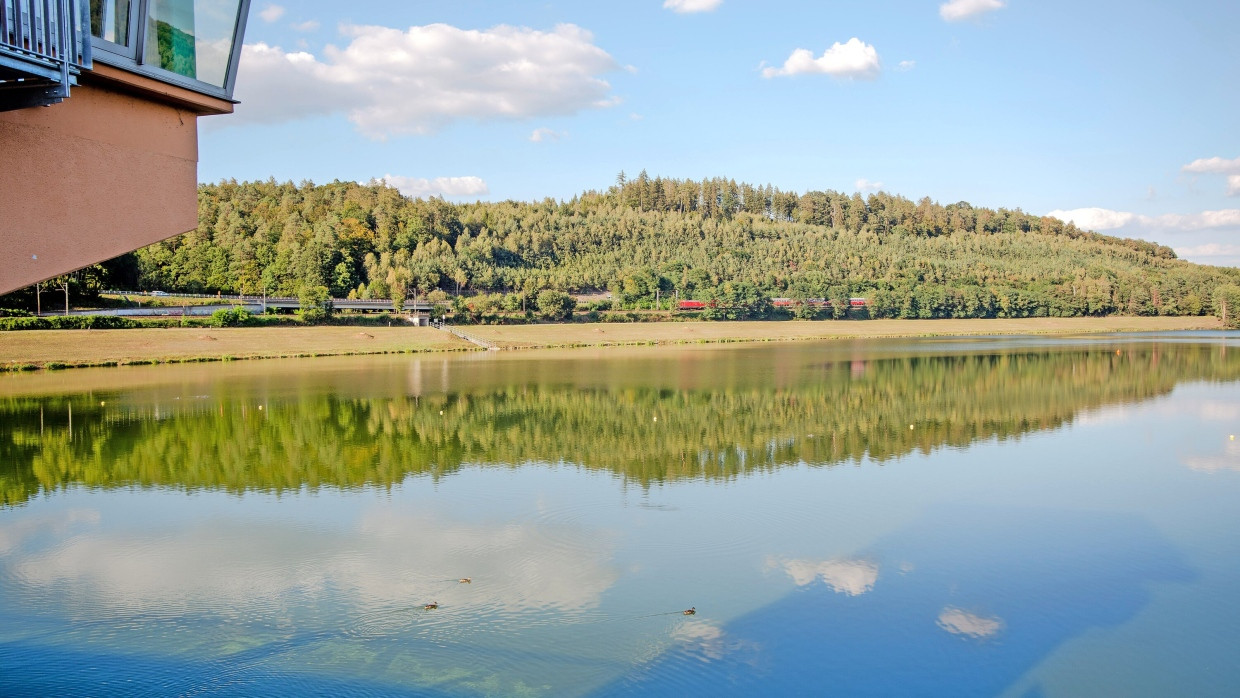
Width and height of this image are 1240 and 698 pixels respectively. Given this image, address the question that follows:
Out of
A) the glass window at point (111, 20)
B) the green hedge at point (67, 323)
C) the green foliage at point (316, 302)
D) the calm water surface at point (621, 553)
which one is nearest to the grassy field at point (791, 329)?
the green foliage at point (316, 302)

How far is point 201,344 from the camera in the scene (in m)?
51.0

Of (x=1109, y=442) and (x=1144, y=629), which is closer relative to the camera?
(x=1144, y=629)

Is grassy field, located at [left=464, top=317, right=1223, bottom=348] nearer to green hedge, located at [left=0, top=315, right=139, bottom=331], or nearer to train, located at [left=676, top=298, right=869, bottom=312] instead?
train, located at [left=676, top=298, right=869, bottom=312]

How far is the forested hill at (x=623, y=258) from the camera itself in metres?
86.8

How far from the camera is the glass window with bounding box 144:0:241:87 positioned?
6.96 m

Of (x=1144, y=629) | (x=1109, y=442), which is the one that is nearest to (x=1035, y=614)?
(x=1144, y=629)

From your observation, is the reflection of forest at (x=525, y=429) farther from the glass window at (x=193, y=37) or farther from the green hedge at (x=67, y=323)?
the green hedge at (x=67, y=323)

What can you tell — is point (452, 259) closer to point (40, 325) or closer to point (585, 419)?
point (40, 325)

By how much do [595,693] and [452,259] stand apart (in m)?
92.9

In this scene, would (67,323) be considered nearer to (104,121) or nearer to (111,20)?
(104,121)

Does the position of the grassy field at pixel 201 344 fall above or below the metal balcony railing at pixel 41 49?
below

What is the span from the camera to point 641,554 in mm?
11336

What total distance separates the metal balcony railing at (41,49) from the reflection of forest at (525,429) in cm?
1068

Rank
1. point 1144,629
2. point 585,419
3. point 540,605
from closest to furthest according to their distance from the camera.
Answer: point 1144,629 < point 540,605 < point 585,419
